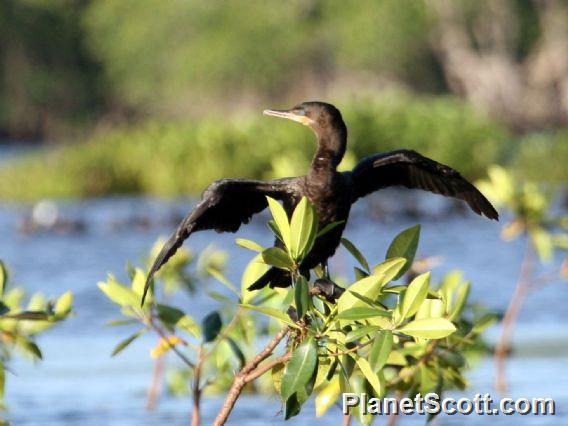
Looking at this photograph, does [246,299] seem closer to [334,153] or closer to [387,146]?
[334,153]

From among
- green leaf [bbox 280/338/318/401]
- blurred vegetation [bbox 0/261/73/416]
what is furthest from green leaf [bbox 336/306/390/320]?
blurred vegetation [bbox 0/261/73/416]

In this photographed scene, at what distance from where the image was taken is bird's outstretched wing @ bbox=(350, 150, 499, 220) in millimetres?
5719

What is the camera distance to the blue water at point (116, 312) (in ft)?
34.2

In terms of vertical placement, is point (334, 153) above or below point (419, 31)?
below

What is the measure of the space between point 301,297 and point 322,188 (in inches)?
29.8

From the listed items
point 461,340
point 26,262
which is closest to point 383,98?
point 26,262

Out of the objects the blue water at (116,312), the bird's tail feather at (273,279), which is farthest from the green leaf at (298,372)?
the bird's tail feather at (273,279)

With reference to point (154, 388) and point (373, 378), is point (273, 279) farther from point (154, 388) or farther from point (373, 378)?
point (154, 388)

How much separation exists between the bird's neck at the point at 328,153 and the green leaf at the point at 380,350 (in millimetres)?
810

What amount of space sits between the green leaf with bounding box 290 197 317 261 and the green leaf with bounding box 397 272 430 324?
35 centimetres

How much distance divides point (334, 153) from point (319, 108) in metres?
0.18

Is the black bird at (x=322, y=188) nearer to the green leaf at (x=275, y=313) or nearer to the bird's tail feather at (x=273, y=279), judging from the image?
the bird's tail feather at (x=273, y=279)

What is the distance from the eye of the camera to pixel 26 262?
21.9 m

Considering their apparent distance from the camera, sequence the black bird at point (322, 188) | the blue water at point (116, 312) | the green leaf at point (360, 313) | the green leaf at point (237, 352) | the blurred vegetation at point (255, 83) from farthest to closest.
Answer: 1. the blurred vegetation at point (255, 83)
2. the blue water at point (116, 312)
3. the green leaf at point (237, 352)
4. the black bird at point (322, 188)
5. the green leaf at point (360, 313)
